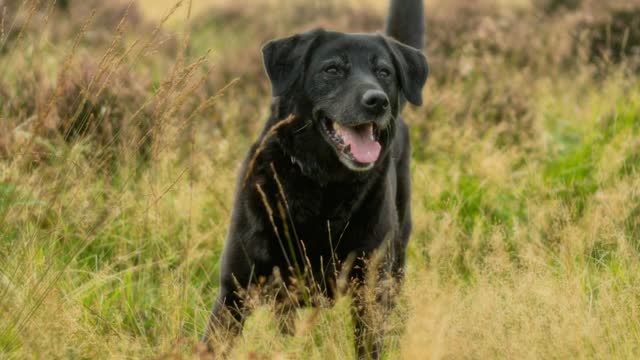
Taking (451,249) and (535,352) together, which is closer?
(535,352)

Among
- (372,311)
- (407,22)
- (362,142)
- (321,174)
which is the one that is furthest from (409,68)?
(372,311)

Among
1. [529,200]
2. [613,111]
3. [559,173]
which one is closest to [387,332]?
[529,200]

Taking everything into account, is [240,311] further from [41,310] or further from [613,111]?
[613,111]

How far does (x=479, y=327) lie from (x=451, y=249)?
4.00 feet

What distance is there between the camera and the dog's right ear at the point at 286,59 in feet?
11.7

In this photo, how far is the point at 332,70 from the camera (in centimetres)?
355

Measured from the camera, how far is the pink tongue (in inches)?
133

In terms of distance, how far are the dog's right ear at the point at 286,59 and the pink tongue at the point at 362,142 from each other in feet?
0.96

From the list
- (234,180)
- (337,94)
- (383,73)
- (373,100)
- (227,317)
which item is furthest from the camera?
(234,180)

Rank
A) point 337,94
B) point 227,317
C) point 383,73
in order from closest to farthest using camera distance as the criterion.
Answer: point 227,317, point 337,94, point 383,73

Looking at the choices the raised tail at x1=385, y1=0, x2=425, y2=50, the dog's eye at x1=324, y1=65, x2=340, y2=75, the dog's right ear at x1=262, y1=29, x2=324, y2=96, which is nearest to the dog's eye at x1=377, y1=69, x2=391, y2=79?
the dog's eye at x1=324, y1=65, x2=340, y2=75

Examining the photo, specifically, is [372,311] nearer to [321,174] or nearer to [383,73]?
[321,174]

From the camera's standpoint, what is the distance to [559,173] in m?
4.75

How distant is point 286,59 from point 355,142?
0.45 metres
